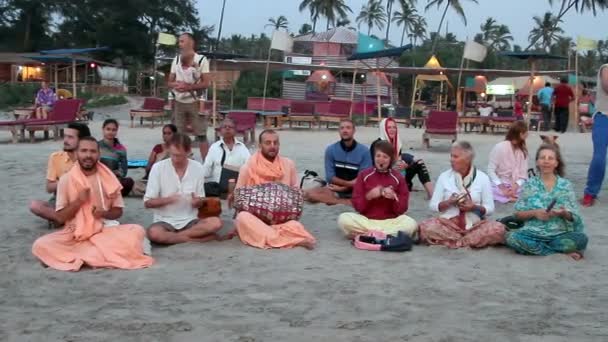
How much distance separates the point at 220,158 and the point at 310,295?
3.71 meters

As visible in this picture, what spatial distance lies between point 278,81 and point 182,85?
1429 inches

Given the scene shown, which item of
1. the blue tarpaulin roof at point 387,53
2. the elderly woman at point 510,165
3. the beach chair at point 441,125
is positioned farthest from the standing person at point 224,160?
the blue tarpaulin roof at point 387,53

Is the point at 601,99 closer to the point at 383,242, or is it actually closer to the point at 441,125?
the point at 383,242

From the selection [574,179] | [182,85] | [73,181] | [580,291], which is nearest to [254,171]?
[73,181]

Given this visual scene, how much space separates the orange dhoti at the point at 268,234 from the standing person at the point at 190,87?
145 inches

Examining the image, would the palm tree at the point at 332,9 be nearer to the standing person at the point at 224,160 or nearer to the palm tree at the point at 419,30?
the palm tree at the point at 419,30

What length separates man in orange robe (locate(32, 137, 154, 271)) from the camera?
5324 mm

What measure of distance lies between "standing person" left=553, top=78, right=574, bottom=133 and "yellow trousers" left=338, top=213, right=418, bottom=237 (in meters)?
17.1

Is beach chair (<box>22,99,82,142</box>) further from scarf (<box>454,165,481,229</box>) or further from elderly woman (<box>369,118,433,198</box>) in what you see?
scarf (<box>454,165,481,229</box>)

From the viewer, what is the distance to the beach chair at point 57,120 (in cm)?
1544

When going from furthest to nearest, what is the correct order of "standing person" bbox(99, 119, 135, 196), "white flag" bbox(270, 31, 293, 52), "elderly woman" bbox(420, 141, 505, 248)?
"white flag" bbox(270, 31, 293, 52)
"standing person" bbox(99, 119, 135, 196)
"elderly woman" bbox(420, 141, 505, 248)

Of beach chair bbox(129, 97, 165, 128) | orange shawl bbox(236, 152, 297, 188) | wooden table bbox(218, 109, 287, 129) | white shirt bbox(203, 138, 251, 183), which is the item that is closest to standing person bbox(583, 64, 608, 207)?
orange shawl bbox(236, 152, 297, 188)

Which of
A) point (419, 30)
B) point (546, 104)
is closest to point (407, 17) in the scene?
point (419, 30)

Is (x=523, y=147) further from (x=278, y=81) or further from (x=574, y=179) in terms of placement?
(x=278, y=81)
